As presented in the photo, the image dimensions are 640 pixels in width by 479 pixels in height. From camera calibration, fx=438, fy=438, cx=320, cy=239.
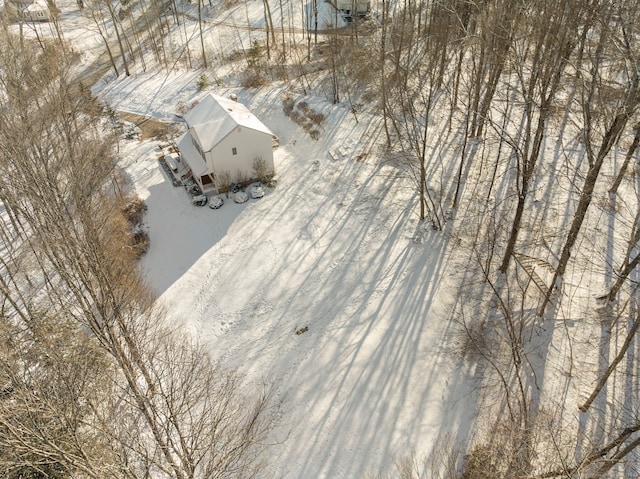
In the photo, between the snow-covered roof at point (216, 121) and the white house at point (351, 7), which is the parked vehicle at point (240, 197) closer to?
the snow-covered roof at point (216, 121)

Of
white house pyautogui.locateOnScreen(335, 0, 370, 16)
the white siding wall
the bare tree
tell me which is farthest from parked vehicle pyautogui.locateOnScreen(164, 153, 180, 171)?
white house pyautogui.locateOnScreen(335, 0, 370, 16)

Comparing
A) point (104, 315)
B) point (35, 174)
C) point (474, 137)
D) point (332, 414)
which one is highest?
point (35, 174)

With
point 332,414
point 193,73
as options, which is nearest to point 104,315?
point 332,414

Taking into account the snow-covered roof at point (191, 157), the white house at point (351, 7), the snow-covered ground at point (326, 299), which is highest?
the white house at point (351, 7)

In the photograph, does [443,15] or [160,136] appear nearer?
[443,15]

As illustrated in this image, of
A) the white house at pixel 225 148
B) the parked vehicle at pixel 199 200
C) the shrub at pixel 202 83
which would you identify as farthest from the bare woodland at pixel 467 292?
the shrub at pixel 202 83

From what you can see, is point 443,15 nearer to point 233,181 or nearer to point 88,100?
point 233,181

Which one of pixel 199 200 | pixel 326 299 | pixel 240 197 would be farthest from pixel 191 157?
pixel 326 299

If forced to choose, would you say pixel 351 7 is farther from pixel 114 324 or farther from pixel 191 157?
pixel 114 324
